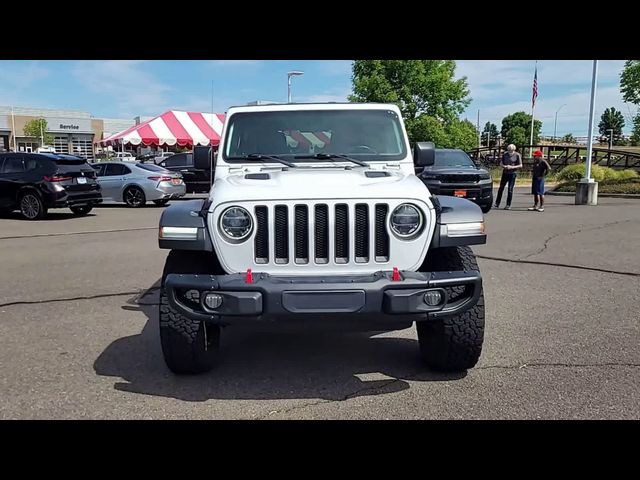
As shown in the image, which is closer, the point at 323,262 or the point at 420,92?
the point at 323,262

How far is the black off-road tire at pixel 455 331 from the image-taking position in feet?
12.4

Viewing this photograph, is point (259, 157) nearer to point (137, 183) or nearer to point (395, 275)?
point (395, 275)

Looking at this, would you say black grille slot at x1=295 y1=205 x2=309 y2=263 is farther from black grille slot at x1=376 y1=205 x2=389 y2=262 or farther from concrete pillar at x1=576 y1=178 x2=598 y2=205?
concrete pillar at x1=576 y1=178 x2=598 y2=205

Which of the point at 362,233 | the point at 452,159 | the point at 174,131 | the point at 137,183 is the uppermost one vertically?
the point at 174,131

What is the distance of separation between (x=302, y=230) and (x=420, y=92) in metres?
31.9

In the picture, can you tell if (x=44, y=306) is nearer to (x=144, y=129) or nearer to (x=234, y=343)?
(x=234, y=343)

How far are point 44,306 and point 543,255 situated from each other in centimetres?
682

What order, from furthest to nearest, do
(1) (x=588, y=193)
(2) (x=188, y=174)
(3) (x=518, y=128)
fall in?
(3) (x=518, y=128)
(2) (x=188, y=174)
(1) (x=588, y=193)

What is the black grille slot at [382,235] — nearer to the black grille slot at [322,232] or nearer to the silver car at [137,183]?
the black grille slot at [322,232]

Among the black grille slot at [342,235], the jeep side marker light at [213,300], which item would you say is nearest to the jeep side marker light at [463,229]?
the black grille slot at [342,235]

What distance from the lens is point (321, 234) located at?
11.8 ft

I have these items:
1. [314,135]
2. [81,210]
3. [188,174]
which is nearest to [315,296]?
[314,135]

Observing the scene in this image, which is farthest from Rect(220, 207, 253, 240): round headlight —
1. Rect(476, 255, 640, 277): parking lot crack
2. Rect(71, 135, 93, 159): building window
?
Rect(71, 135, 93, 159): building window
